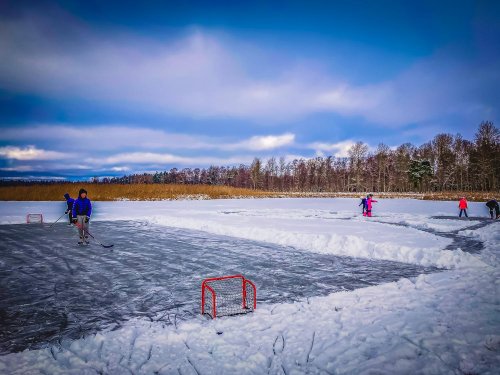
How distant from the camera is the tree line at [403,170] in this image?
52375 mm

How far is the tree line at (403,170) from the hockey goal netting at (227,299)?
2196 inches

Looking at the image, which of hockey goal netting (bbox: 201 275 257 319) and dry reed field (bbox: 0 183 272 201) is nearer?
hockey goal netting (bbox: 201 275 257 319)

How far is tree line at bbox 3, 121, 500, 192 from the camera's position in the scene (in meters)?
52.4

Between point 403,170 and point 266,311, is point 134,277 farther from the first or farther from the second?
point 403,170

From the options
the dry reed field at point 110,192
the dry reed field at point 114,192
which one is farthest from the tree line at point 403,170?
the dry reed field at point 110,192

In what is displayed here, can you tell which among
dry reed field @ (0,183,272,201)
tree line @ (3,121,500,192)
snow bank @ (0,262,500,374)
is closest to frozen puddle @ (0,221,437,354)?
snow bank @ (0,262,500,374)

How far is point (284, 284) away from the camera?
6.62 m

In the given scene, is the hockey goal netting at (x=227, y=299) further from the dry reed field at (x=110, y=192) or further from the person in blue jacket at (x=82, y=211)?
the dry reed field at (x=110, y=192)

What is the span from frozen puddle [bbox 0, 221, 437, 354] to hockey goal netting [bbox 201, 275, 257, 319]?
0.73 ft

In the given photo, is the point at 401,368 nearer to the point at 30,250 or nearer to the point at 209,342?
the point at 209,342

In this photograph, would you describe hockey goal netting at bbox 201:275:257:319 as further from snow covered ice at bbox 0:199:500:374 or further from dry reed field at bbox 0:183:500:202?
dry reed field at bbox 0:183:500:202

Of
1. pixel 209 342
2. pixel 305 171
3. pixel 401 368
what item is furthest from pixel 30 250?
pixel 305 171

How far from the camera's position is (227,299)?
5.81 m

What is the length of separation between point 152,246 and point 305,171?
9640cm
